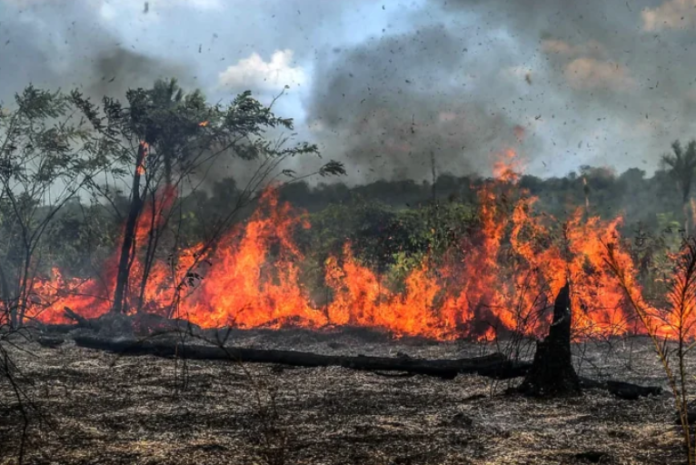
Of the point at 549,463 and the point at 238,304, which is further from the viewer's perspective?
the point at 238,304

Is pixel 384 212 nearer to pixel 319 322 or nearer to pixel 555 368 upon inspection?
pixel 319 322

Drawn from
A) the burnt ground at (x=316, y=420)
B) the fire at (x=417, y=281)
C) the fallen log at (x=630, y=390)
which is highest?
the fire at (x=417, y=281)

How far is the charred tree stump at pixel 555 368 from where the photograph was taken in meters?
7.10

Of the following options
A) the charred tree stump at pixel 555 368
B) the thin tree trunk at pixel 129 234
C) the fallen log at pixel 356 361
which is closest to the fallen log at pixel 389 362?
the fallen log at pixel 356 361

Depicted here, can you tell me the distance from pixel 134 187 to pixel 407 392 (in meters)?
11.6

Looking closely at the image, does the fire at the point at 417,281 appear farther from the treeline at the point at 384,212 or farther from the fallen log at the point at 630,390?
the fallen log at the point at 630,390

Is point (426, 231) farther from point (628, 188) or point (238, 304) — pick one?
point (628, 188)

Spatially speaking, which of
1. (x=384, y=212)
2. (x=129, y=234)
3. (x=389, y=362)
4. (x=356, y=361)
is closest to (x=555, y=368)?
(x=389, y=362)

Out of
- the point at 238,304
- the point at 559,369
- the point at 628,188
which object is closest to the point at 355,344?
the point at 238,304

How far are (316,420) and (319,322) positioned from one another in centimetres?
989

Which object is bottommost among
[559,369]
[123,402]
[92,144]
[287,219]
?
[123,402]

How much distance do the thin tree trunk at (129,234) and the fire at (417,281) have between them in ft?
2.12

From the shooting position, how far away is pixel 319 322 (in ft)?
51.9

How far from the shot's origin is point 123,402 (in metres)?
6.71
